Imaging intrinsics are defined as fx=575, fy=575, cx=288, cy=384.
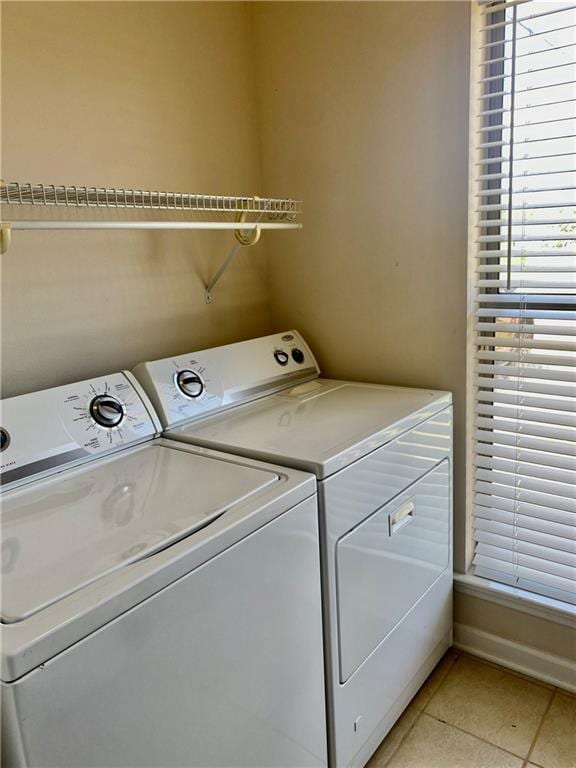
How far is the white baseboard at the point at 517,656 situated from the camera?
1.79 m

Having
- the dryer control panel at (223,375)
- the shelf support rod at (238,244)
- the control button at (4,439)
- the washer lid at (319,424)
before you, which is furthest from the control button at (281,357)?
the control button at (4,439)

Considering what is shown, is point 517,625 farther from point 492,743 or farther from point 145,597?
point 145,597

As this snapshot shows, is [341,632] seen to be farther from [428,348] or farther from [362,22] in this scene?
[362,22]

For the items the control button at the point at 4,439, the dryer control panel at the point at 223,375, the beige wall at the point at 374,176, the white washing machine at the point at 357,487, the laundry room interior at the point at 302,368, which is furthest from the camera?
the beige wall at the point at 374,176

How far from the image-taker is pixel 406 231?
183 centimetres

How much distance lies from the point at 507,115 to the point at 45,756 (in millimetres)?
1822

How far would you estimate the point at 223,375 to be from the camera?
68.2 inches

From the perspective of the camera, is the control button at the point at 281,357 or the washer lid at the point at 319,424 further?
the control button at the point at 281,357

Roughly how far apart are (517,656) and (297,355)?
1.23m

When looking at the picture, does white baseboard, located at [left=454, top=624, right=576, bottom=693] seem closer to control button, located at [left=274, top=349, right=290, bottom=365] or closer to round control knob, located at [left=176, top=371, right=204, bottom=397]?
control button, located at [left=274, top=349, right=290, bottom=365]

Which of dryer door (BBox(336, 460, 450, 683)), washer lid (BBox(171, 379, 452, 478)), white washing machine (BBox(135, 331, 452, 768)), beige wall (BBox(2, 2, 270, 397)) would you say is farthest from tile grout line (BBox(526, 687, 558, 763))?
beige wall (BBox(2, 2, 270, 397))

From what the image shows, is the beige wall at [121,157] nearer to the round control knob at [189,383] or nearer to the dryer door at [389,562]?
the round control knob at [189,383]

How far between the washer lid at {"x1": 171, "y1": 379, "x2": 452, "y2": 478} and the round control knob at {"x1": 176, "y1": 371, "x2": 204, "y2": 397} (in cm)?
8

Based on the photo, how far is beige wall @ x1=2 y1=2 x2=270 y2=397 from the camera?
4.72 ft
